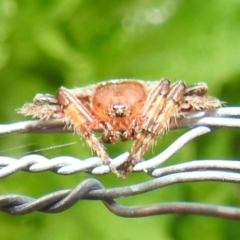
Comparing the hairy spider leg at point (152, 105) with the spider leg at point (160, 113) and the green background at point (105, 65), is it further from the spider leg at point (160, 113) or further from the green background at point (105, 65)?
the green background at point (105, 65)

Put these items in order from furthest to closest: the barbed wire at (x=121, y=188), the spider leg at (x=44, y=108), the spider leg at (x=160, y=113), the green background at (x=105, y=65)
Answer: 1. the green background at (x=105, y=65)
2. the spider leg at (x=44, y=108)
3. the spider leg at (x=160, y=113)
4. the barbed wire at (x=121, y=188)

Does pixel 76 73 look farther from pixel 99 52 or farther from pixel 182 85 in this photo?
pixel 182 85

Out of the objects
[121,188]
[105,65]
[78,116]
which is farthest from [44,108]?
[105,65]

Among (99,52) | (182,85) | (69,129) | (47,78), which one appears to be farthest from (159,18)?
(69,129)

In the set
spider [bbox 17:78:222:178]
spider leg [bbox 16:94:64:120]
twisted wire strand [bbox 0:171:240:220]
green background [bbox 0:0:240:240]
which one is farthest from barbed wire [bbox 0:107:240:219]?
green background [bbox 0:0:240:240]

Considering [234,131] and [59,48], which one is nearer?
[59,48]

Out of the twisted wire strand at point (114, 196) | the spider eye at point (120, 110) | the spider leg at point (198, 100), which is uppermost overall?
the spider leg at point (198, 100)

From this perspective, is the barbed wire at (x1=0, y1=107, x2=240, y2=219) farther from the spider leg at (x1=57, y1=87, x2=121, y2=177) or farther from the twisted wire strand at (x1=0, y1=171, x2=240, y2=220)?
the spider leg at (x1=57, y1=87, x2=121, y2=177)

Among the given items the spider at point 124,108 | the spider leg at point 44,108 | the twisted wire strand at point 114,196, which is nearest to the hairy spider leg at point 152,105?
the spider at point 124,108
